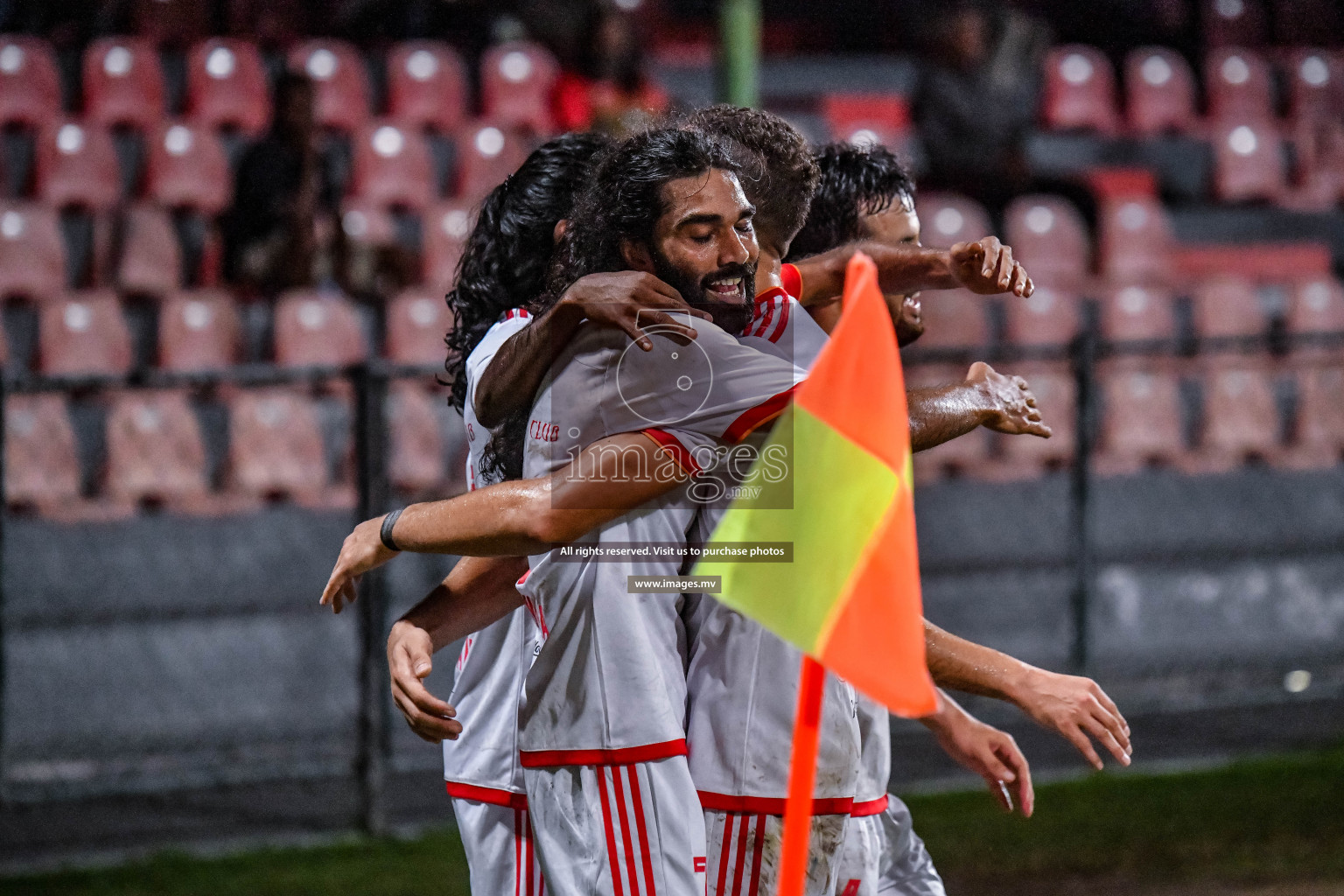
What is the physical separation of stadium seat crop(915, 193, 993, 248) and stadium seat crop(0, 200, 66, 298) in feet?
13.9

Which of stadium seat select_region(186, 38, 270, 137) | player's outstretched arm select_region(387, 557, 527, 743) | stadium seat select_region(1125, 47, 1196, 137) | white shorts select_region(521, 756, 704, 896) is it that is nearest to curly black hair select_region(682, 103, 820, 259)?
player's outstretched arm select_region(387, 557, 527, 743)

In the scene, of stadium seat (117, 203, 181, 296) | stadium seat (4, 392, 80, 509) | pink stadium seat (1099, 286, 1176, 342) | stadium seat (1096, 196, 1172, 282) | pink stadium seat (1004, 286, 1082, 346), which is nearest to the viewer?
stadium seat (4, 392, 80, 509)

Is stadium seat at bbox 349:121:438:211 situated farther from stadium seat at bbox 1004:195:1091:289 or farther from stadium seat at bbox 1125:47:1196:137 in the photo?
stadium seat at bbox 1125:47:1196:137

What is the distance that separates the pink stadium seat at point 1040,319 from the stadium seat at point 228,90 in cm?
404

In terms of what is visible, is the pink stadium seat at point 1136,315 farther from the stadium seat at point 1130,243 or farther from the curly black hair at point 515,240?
the curly black hair at point 515,240

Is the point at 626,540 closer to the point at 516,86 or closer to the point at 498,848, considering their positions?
the point at 498,848

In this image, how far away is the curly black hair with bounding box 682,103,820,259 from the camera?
2.49 m

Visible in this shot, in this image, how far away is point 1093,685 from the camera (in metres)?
2.25

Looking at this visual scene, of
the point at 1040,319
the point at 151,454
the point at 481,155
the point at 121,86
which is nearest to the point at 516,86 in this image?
the point at 481,155

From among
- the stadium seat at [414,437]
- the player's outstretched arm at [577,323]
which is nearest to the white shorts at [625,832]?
the player's outstretched arm at [577,323]

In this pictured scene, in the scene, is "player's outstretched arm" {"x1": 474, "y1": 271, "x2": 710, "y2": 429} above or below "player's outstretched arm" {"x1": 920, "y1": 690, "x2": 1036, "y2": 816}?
above

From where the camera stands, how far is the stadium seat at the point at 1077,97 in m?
10.4

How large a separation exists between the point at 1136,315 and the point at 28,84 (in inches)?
233

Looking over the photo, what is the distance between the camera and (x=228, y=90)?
331 inches
